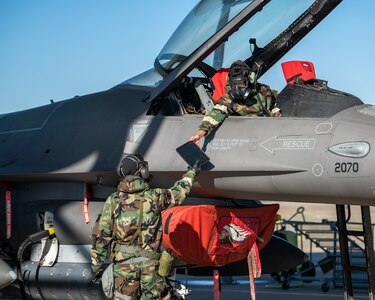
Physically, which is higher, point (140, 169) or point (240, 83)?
point (240, 83)

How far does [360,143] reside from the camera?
21.6ft

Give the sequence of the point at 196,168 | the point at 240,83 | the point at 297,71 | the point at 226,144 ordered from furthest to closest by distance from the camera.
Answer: the point at 297,71 < the point at 240,83 < the point at 226,144 < the point at 196,168

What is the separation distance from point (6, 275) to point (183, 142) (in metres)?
2.39

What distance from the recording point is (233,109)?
757 cm

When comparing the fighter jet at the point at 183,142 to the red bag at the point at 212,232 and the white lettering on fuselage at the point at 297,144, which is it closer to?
the white lettering on fuselage at the point at 297,144

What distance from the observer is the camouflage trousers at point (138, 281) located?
273 inches

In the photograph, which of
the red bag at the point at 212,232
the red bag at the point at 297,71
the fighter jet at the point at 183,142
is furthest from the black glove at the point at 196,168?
the red bag at the point at 297,71

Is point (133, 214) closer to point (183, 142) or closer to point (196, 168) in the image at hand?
point (196, 168)

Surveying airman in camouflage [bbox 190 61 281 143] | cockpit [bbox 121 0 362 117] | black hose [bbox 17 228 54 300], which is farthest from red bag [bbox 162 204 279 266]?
black hose [bbox 17 228 54 300]

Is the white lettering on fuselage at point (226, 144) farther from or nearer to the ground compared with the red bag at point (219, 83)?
nearer to the ground

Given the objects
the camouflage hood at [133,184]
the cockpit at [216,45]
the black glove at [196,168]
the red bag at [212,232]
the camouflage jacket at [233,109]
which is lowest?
the red bag at [212,232]

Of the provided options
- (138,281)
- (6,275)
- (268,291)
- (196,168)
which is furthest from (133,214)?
(268,291)

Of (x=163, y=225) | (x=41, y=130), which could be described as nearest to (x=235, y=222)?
(x=163, y=225)

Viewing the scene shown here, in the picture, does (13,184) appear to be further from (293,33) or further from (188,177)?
(293,33)
